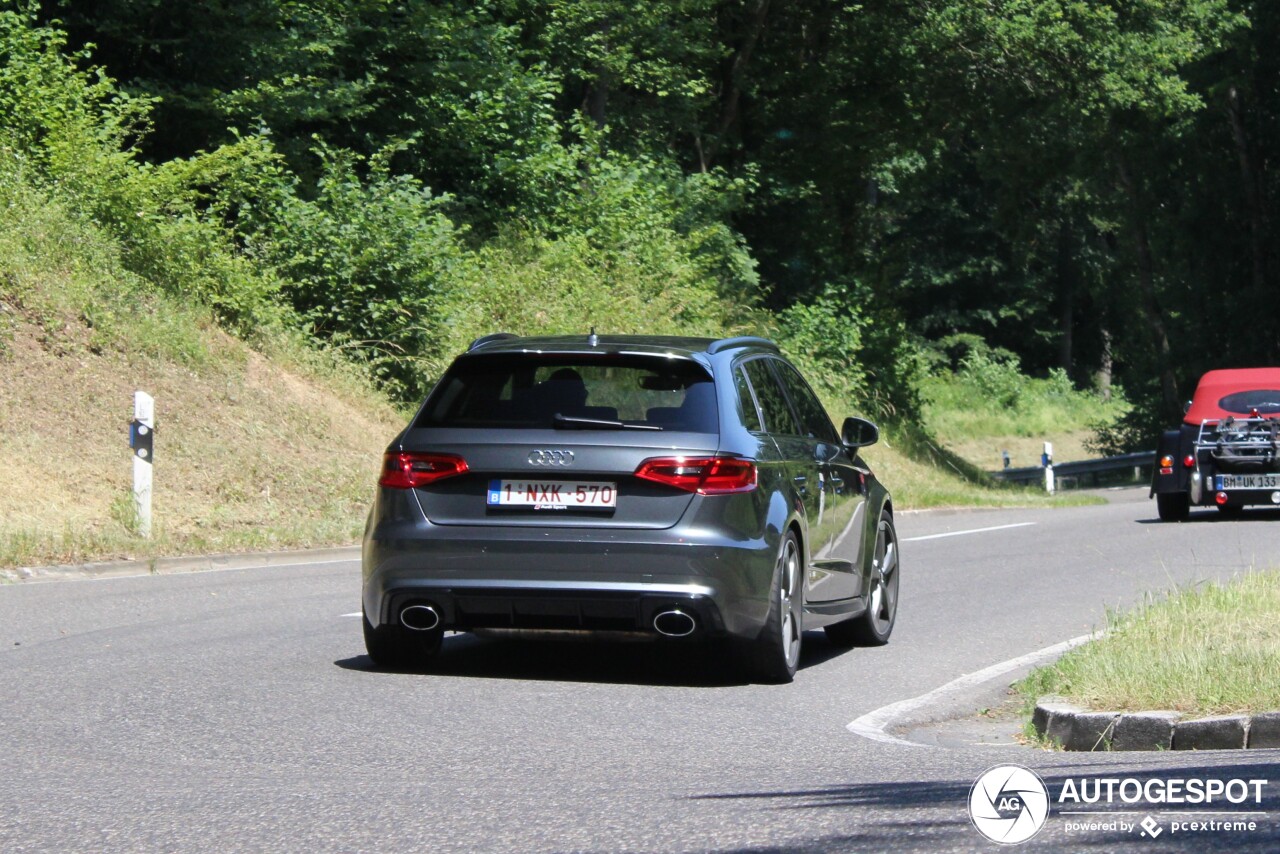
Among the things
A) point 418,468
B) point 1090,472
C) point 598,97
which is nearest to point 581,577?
point 418,468

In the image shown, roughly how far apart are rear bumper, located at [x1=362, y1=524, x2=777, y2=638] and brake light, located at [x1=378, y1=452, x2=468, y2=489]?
23cm

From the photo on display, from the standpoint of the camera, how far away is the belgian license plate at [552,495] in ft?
28.6

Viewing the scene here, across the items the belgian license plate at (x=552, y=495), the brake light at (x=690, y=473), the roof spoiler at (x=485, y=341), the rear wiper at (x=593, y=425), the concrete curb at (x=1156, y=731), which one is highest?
the roof spoiler at (x=485, y=341)

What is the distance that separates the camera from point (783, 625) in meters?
9.13

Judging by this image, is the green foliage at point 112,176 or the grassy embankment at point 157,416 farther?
the green foliage at point 112,176

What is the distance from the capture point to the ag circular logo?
525 cm

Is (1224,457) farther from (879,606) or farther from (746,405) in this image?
(746,405)

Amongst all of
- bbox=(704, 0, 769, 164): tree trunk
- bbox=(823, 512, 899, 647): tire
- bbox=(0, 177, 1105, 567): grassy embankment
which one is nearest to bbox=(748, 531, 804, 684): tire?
bbox=(823, 512, 899, 647): tire

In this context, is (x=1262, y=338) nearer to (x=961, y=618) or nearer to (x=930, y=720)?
(x=961, y=618)

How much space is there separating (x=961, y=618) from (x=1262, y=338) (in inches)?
1490

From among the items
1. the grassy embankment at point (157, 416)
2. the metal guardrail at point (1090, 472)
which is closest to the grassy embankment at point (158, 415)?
the grassy embankment at point (157, 416)

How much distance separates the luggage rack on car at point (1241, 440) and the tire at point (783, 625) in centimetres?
1542

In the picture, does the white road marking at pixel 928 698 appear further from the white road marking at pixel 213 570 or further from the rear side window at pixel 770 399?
the white road marking at pixel 213 570

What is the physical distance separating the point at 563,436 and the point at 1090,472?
4094 centimetres
